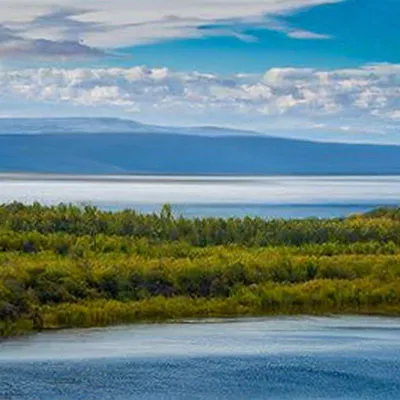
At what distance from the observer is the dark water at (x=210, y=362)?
33.2m

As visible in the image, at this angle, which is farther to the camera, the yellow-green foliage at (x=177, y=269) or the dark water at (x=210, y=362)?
the yellow-green foliage at (x=177, y=269)

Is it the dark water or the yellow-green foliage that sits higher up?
the yellow-green foliage

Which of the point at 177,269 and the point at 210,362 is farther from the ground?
the point at 177,269

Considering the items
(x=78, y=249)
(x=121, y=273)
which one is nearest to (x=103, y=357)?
(x=121, y=273)

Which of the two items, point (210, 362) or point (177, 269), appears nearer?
point (210, 362)

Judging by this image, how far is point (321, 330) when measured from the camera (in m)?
45.3

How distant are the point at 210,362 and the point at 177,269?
1541 centimetres

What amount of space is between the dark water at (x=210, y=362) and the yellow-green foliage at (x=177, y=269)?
9.03ft

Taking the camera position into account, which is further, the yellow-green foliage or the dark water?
the yellow-green foliage

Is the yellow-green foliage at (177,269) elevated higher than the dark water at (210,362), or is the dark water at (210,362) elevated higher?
the yellow-green foliage at (177,269)

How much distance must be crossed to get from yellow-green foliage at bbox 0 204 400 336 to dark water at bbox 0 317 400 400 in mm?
2751

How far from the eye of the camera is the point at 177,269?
53.1 meters

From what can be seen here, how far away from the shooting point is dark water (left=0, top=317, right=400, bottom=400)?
109 feet

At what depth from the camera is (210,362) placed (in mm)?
37812
